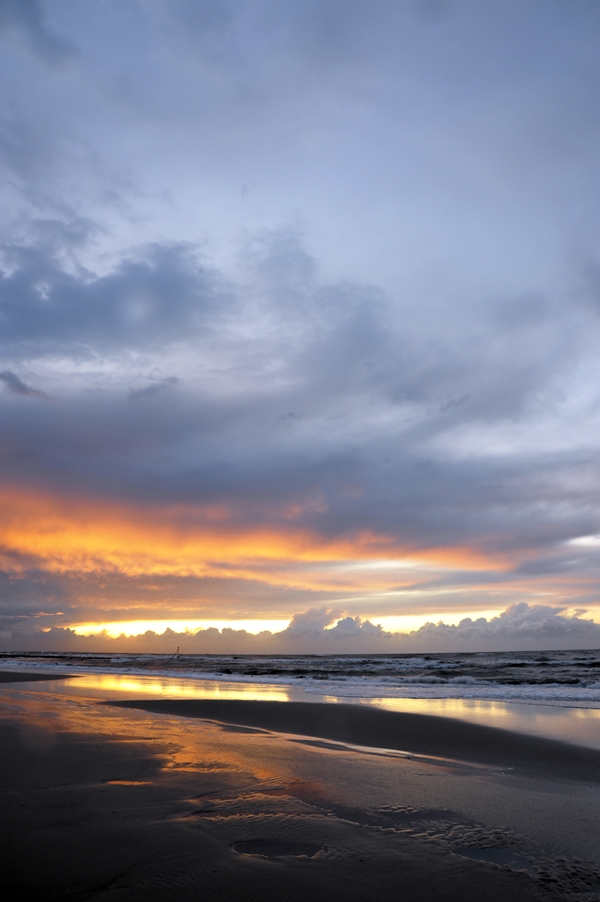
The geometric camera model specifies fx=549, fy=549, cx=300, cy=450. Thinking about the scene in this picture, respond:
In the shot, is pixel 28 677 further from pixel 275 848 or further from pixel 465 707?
pixel 275 848

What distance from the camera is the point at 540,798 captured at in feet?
22.2

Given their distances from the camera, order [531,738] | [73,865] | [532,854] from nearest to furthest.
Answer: [73,865] → [532,854] → [531,738]

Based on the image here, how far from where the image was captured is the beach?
4.01m

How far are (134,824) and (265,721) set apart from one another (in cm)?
987

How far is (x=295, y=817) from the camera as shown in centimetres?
556

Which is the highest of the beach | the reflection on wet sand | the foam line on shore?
the beach

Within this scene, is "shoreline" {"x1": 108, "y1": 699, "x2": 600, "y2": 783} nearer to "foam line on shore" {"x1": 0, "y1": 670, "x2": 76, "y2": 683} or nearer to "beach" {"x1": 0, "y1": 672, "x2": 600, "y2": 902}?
"beach" {"x1": 0, "y1": 672, "x2": 600, "y2": 902}

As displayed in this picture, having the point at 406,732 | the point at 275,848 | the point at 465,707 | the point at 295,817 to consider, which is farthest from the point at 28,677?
the point at 275,848

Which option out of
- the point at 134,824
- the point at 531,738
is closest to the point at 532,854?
the point at 134,824

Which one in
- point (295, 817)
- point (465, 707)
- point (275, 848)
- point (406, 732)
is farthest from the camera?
point (465, 707)

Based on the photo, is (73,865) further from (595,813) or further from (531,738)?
(531,738)

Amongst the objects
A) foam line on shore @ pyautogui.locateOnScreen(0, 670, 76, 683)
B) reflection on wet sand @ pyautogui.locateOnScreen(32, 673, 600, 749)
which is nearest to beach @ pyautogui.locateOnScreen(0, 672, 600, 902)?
reflection on wet sand @ pyautogui.locateOnScreen(32, 673, 600, 749)

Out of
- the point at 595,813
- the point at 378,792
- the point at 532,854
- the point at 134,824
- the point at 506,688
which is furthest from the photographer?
the point at 506,688

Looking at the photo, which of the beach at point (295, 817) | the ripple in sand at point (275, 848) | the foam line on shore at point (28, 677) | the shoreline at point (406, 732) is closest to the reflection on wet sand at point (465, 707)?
the shoreline at point (406, 732)
